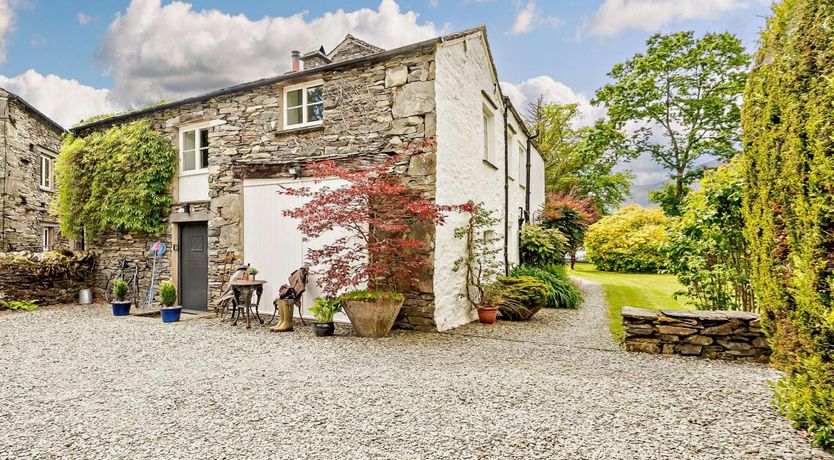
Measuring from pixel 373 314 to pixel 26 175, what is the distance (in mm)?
15162

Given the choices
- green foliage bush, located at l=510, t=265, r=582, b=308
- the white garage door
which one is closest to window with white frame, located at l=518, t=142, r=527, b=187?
green foliage bush, located at l=510, t=265, r=582, b=308

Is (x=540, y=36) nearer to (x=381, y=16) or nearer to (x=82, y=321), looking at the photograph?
(x=381, y=16)

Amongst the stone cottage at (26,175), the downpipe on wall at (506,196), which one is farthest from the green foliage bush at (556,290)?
the stone cottage at (26,175)

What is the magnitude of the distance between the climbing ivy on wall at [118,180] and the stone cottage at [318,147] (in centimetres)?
34

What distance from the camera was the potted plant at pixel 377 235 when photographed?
21.1 ft

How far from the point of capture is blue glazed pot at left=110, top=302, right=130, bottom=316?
29.4 ft

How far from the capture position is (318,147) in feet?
26.2

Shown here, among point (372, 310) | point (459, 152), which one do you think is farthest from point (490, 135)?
point (372, 310)

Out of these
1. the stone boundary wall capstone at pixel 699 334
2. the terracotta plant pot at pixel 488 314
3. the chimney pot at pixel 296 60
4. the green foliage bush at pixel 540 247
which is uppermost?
the chimney pot at pixel 296 60

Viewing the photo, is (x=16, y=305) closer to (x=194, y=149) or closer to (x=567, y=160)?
(x=194, y=149)

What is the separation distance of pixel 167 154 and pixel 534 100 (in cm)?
2363

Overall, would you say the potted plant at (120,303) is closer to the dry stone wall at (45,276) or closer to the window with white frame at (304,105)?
the dry stone wall at (45,276)

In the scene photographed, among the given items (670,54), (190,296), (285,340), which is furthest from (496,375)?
(670,54)

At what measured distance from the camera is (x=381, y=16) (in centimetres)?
1120
